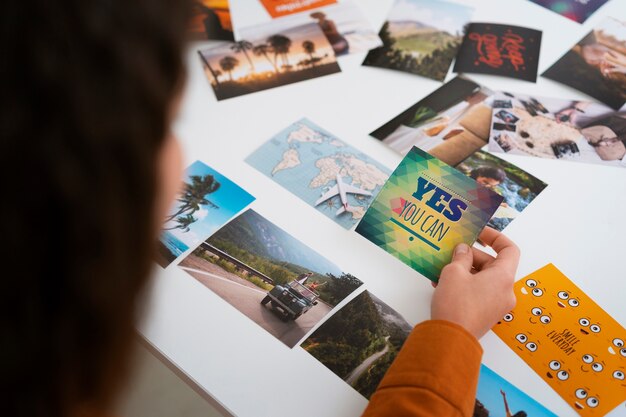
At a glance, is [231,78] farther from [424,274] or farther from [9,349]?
[9,349]

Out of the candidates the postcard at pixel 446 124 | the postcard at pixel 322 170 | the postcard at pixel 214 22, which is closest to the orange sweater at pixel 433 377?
the postcard at pixel 322 170

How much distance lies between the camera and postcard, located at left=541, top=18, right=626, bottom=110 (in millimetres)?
1096

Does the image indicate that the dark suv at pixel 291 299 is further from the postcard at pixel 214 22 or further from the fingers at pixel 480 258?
the postcard at pixel 214 22

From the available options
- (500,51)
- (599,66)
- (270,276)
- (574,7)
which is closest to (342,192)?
(270,276)

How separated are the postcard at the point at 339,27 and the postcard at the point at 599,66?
1.09ft

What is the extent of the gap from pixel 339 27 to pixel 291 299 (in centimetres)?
59

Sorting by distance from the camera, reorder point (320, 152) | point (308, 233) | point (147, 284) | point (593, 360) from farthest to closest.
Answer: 1. point (320, 152)
2. point (308, 233)
3. point (593, 360)
4. point (147, 284)

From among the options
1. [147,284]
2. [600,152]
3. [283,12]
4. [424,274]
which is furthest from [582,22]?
[147,284]

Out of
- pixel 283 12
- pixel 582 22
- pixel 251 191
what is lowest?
pixel 251 191

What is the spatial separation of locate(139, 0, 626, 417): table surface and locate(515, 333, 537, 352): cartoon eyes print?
0.02 meters

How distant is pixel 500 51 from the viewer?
115 cm

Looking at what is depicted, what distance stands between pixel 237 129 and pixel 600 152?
59cm

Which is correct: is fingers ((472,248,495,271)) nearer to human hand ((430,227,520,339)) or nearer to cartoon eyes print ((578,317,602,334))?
human hand ((430,227,520,339))

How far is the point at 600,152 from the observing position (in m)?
1.02
